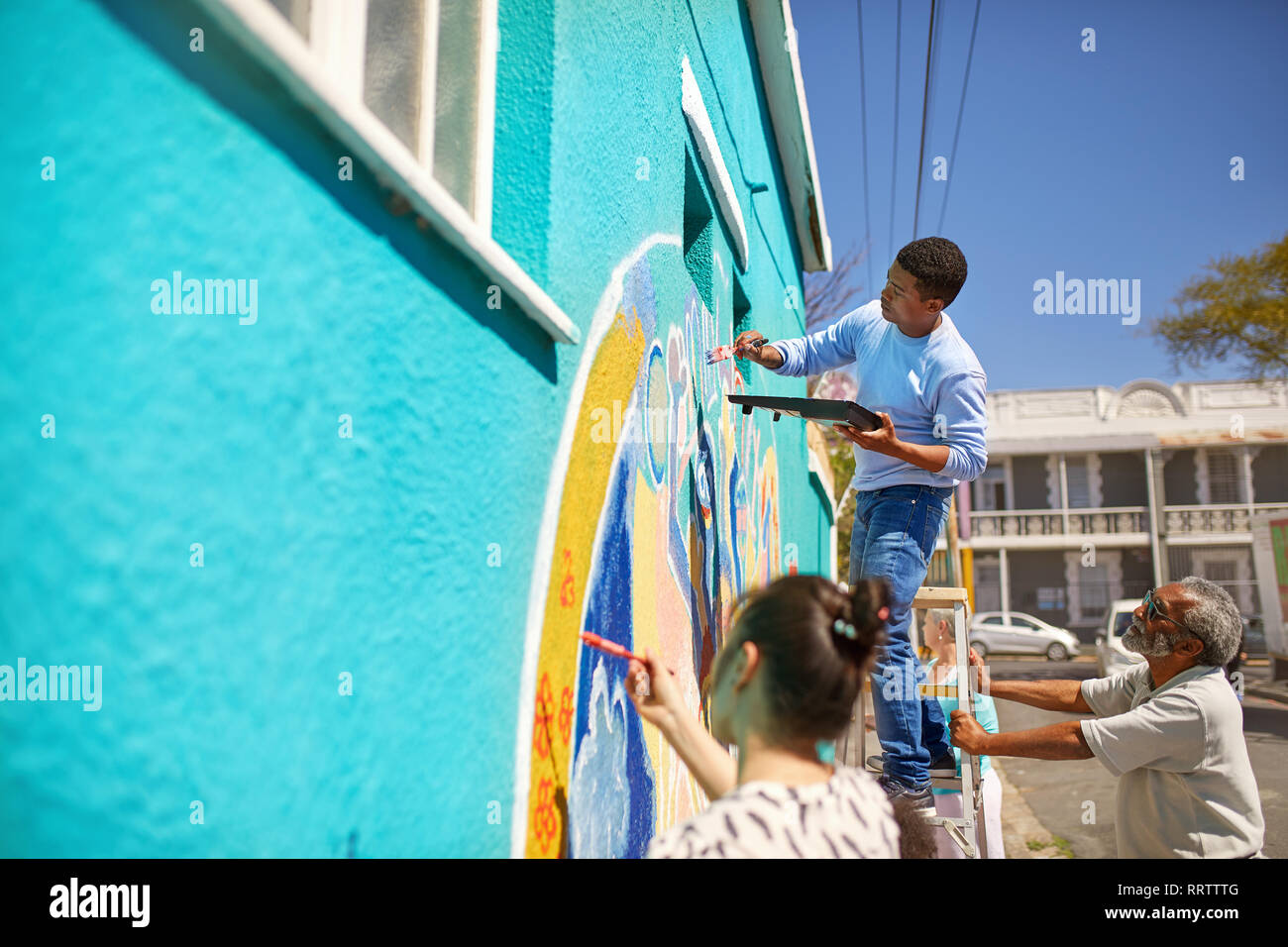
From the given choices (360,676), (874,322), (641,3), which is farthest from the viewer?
(874,322)

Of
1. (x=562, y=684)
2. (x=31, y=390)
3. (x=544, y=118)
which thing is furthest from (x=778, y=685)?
(x=544, y=118)

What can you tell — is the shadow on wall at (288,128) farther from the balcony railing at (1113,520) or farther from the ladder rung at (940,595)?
the balcony railing at (1113,520)

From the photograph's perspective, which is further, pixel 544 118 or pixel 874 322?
pixel 874 322

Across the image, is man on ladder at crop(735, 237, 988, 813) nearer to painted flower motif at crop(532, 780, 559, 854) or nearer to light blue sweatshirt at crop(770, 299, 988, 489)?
light blue sweatshirt at crop(770, 299, 988, 489)

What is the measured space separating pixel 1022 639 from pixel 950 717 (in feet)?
81.7

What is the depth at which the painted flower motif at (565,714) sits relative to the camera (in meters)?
1.99

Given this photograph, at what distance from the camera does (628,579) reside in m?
2.62

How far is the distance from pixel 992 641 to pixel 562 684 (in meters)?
26.6

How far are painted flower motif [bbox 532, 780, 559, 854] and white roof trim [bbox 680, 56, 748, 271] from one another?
2.77 metres

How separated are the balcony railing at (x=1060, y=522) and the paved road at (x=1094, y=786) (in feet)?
58.6

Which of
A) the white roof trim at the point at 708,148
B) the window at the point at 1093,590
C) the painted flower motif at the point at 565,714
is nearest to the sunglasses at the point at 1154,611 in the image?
the painted flower motif at the point at 565,714

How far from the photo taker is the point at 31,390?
0.85 metres

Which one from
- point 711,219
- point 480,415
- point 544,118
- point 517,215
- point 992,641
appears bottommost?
point 992,641
